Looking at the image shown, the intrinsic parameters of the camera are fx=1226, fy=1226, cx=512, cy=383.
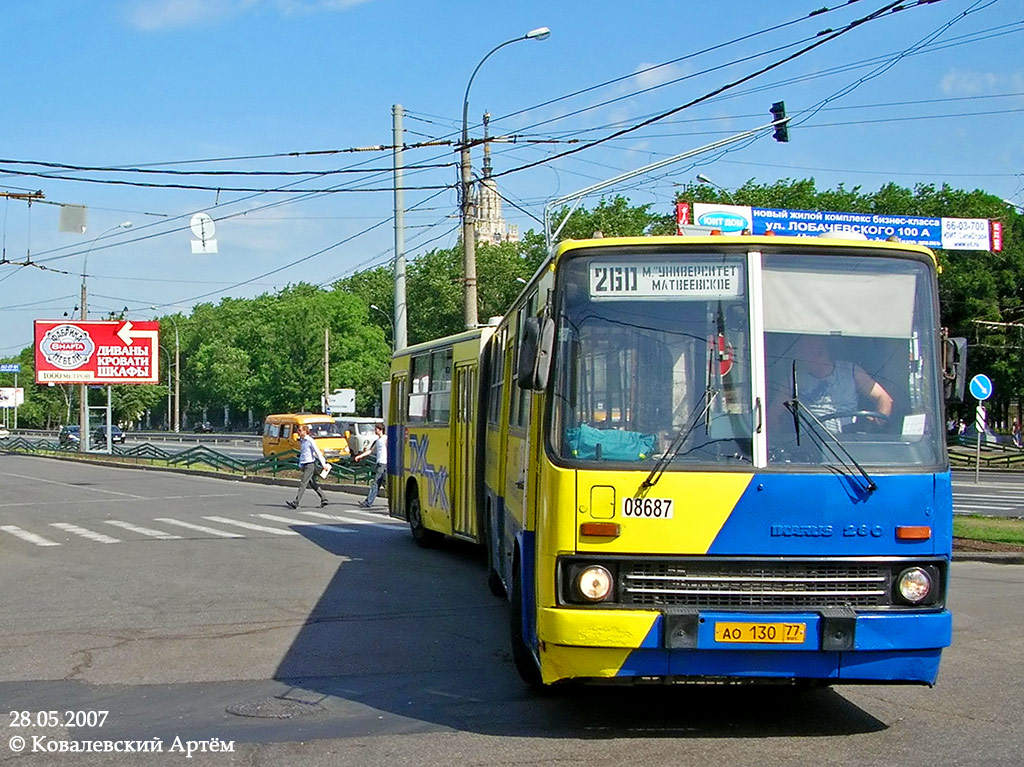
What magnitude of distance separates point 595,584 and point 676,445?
862 millimetres

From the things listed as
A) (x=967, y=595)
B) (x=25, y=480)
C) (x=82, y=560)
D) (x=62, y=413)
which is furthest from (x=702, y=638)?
(x=62, y=413)

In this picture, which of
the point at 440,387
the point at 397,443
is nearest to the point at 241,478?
the point at 397,443

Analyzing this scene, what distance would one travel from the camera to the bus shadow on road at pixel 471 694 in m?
6.95

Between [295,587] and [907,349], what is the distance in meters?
8.15

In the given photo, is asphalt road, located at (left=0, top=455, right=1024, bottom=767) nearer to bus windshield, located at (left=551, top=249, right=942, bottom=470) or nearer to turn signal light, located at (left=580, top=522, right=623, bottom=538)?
turn signal light, located at (left=580, top=522, right=623, bottom=538)

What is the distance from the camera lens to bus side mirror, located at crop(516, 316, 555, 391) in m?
6.62

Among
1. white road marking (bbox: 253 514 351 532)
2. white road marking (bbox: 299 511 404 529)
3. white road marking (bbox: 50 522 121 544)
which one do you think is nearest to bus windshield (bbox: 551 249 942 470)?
white road marking (bbox: 50 522 121 544)

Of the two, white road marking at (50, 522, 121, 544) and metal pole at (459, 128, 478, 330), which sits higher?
metal pole at (459, 128, 478, 330)

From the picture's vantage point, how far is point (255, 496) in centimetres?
3067

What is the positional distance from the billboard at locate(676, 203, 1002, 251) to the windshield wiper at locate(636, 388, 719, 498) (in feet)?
82.0

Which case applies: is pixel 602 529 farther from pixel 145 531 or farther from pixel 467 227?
pixel 467 227

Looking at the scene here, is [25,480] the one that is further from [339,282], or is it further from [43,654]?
[339,282]

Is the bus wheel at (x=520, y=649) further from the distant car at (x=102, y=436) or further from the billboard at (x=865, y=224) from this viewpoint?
the distant car at (x=102, y=436)

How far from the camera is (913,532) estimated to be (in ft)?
21.3
